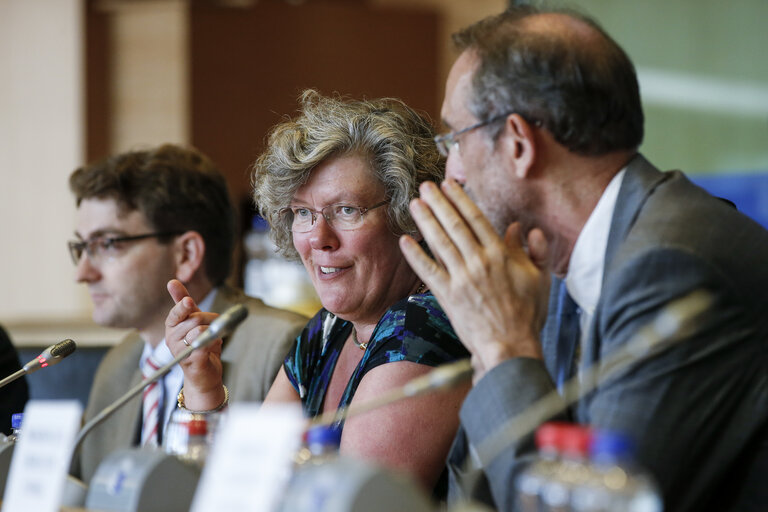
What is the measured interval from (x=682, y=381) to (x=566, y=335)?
1.01ft

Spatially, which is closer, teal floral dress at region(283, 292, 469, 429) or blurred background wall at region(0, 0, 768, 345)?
teal floral dress at region(283, 292, 469, 429)

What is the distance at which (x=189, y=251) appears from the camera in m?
2.71

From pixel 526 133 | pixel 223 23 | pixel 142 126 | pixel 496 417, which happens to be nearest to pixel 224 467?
pixel 496 417

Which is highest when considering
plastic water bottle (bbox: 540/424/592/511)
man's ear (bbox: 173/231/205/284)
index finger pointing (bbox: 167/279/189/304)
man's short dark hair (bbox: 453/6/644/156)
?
man's short dark hair (bbox: 453/6/644/156)

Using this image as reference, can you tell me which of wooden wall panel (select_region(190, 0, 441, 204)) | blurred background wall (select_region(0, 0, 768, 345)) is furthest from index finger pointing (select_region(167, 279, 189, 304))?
wooden wall panel (select_region(190, 0, 441, 204))

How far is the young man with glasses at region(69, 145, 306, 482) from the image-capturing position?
2.61 m

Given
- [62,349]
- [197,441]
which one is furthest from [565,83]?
[62,349]

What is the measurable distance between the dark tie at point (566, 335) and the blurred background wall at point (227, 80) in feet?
5.46

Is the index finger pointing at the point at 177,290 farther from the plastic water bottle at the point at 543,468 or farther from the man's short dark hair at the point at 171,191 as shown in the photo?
the plastic water bottle at the point at 543,468

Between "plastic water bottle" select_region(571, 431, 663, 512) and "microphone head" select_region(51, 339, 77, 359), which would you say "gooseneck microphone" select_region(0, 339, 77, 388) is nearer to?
"microphone head" select_region(51, 339, 77, 359)

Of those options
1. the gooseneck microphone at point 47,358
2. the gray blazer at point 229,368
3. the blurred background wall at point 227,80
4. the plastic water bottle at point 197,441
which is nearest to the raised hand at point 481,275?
the plastic water bottle at point 197,441

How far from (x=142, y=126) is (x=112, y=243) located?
3.04 metres

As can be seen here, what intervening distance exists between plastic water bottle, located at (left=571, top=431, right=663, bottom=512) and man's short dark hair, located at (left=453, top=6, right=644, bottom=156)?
573 mm

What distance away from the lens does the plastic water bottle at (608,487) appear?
2.72 feet
